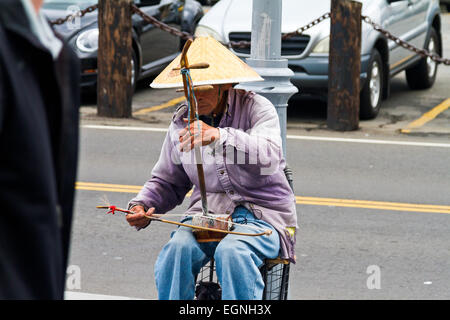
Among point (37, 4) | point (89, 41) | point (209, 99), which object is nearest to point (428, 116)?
point (89, 41)

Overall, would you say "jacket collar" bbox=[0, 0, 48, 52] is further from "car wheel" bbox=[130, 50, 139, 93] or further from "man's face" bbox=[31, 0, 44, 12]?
"car wheel" bbox=[130, 50, 139, 93]

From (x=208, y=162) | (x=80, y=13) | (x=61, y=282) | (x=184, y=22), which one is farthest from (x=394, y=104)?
(x=61, y=282)

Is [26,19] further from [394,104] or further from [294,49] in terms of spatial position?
[394,104]

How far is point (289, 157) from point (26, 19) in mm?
7412

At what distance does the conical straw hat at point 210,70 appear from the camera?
3604 mm

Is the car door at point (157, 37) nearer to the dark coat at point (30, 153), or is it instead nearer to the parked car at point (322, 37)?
the parked car at point (322, 37)

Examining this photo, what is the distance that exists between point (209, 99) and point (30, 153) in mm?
2169

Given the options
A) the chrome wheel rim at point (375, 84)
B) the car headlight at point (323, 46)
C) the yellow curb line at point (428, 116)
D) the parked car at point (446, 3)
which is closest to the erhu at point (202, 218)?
the car headlight at point (323, 46)

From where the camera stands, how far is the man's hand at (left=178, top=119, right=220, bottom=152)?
340 centimetres

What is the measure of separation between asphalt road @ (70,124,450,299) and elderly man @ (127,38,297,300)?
1644 mm

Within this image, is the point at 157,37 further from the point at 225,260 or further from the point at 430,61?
the point at 225,260

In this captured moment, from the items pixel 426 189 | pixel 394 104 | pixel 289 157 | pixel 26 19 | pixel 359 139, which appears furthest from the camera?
pixel 394 104

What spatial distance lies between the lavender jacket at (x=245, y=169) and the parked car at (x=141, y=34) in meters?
7.07
